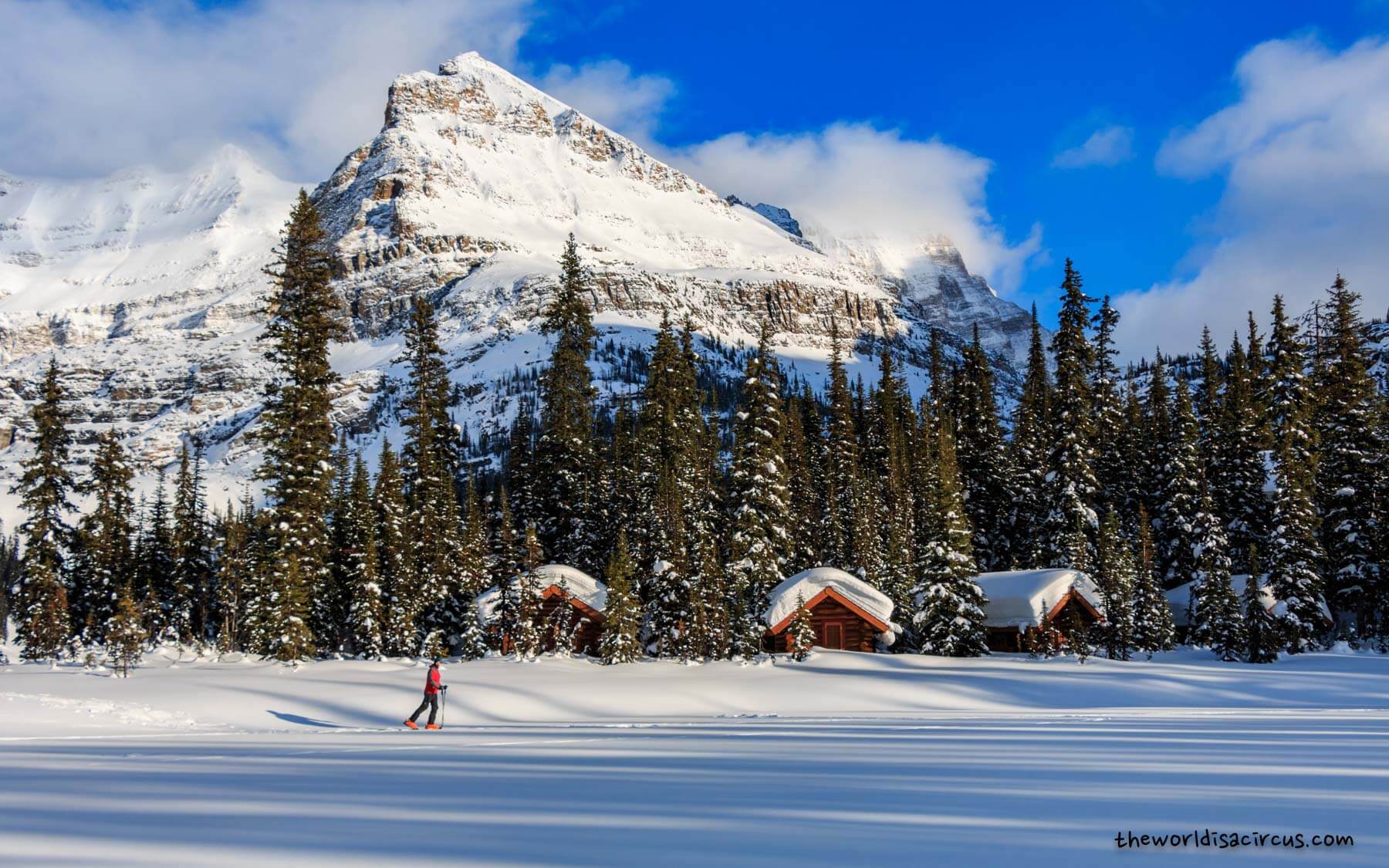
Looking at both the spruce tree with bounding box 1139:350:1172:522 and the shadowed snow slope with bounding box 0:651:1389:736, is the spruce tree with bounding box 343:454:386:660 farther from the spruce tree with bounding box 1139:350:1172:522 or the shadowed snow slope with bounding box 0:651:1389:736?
the spruce tree with bounding box 1139:350:1172:522

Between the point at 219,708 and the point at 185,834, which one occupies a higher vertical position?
the point at 185,834

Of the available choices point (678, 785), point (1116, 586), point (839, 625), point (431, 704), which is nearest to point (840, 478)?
point (839, 625)

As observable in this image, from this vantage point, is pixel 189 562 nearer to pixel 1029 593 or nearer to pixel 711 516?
pixel 711 516

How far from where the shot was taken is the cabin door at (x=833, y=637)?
38.2 m

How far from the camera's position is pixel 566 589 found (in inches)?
1363

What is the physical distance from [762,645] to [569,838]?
32.0 metres

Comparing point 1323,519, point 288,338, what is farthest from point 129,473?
point 1323,519

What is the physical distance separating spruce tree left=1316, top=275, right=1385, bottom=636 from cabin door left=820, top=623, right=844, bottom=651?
21089 millimetres

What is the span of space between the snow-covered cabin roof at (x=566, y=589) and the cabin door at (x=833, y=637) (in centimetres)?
958

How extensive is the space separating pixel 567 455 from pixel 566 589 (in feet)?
37.6

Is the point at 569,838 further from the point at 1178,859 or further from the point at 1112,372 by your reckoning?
the point at 1112,372

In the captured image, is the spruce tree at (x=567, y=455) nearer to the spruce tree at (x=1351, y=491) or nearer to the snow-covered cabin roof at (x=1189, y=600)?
the snow-covered cabin roof at (x=1189, y=600)

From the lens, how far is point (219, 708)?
20109mm

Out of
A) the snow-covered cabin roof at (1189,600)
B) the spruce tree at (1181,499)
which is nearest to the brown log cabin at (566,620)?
the snow-covered cabin roof at (1189,600)
